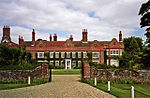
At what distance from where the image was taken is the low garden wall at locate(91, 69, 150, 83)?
17034 mm

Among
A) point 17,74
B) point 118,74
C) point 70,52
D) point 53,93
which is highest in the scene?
point 70,52

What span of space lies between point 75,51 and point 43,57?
875 centimetres

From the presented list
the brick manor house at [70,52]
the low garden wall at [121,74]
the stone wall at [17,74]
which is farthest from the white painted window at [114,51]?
the stone wall at [17,74]

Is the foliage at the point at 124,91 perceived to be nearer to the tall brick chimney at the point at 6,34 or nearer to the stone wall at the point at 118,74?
the stone wall at the point at 118,74

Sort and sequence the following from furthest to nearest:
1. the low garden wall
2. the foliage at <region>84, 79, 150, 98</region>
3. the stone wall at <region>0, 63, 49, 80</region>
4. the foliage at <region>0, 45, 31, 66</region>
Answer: the foliage at <region>0, 45, 31, 66</region>
the low garden wall
the stone wall at <region>0, 63, 49, 80</region>
the foliage at <region>84, 79, 150, 98</region>

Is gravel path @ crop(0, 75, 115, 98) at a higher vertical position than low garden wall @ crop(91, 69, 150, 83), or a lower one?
lower

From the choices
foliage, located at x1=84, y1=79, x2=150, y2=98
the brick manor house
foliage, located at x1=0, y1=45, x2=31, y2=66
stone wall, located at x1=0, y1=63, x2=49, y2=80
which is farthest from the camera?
the brick manor house

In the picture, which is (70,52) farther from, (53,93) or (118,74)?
(53,93)

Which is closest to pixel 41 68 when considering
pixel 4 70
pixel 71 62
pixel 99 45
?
pixel 4 70

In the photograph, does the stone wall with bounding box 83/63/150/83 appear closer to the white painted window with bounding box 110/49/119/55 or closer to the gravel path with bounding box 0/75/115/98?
the gravel path with bounding box 0/75/115/98

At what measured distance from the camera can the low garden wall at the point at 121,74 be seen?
55.9ft

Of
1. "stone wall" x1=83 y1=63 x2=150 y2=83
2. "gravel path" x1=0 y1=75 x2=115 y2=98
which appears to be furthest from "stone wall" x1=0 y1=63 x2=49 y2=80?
"stone wall" x1=83 y1=63 x2=150 y2=83

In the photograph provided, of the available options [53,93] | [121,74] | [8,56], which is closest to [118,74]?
[121,74]

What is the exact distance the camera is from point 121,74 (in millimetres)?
17125
